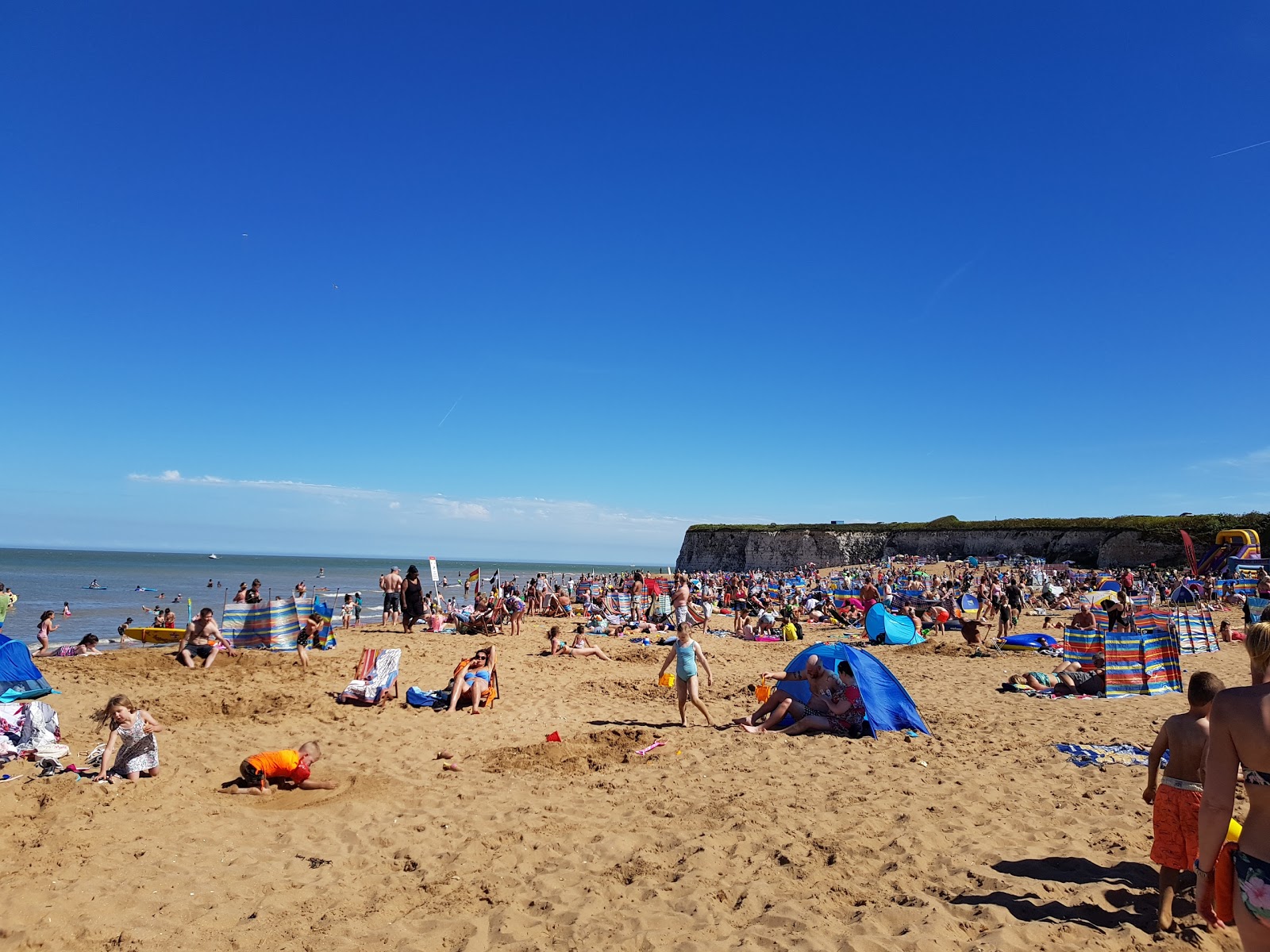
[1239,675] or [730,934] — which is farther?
[1239,675]

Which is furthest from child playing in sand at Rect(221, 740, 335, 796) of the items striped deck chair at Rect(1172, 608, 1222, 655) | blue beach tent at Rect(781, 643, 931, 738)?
striped deck chair at Rect(1172, 608, 1222, 655)

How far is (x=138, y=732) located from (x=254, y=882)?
8.54 feet

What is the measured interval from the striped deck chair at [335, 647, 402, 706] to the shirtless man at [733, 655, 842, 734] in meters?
4.78

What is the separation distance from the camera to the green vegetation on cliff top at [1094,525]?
4356 centimetres

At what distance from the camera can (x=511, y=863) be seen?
4590 millimetres

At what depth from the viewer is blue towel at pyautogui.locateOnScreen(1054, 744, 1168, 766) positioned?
21.0 feet

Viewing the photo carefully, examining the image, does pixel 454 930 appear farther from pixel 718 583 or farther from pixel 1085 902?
pixel 718 583

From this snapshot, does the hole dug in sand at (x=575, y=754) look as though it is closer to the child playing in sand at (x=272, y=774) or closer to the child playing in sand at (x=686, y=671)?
the child playing in sand at (x=686, y=671)

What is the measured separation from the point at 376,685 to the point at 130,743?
3.51m

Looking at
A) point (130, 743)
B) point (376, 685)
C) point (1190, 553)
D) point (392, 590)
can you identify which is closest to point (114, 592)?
point (392, 590)

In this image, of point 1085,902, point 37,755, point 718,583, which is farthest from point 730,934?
point 718,583

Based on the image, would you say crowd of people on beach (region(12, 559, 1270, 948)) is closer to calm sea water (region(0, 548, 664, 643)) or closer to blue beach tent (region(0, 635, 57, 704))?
blue beach tent (region(0, 635, 57, 704))

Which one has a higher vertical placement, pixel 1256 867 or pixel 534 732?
pixel 1256 867

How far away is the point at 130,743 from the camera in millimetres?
6121
